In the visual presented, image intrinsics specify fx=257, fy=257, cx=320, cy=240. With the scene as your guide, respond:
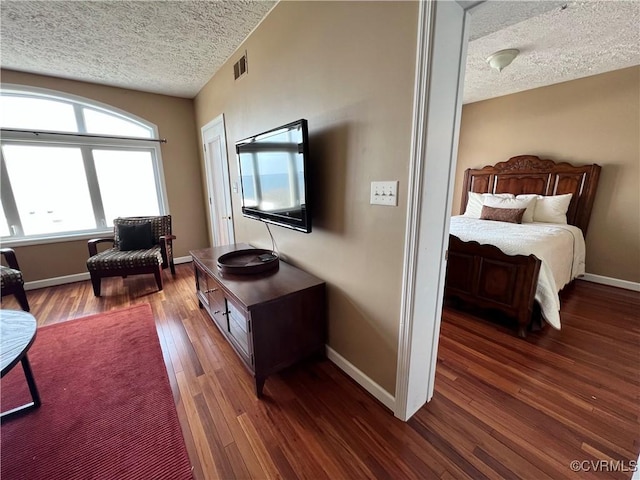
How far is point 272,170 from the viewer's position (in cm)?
188

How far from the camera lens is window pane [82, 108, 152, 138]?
3.34 meters

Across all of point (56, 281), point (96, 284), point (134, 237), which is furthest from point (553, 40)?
point (56, 281)

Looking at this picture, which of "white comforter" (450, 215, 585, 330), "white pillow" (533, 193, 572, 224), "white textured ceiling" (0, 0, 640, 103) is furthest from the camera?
"white pillow" (533, 193, 572, 224)

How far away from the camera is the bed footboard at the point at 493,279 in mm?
2061

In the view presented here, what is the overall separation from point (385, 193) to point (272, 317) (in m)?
0.95

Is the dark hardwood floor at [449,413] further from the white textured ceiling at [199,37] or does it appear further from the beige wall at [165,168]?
the beige wall at [165,168]

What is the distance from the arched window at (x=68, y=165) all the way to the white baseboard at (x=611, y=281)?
6011mm

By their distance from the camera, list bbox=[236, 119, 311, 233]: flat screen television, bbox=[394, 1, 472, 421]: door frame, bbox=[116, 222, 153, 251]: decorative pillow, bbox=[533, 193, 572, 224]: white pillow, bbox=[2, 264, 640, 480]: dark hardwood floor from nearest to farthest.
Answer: bbox=[394, 1, 472, 421]: door frame, bbox=[2, 264, 640, 480]: dark hardwood floor, bbox=[236, 119, 311, 233]: flat screen television, bbox=[533, 193, 572, 224]: white pillow, bbox=[116, 222, 153, 251]: decorative pillow

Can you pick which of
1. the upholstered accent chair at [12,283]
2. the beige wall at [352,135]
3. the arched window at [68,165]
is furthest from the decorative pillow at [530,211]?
the upholstered accent chair at [12,283]

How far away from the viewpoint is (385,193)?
1.27 metres

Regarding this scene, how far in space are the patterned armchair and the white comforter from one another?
3.43 meters

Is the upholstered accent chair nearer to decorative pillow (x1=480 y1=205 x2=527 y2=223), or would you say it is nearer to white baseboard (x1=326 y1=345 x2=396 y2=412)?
white baseboard (x1=326 y1=345 x2=396 y2=412)

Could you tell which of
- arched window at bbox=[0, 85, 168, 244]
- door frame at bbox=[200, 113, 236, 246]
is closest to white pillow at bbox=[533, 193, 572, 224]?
door frame at bbox=[200, 113, 236, 246]

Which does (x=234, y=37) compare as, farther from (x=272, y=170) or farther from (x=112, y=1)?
(x=272, y=170)
